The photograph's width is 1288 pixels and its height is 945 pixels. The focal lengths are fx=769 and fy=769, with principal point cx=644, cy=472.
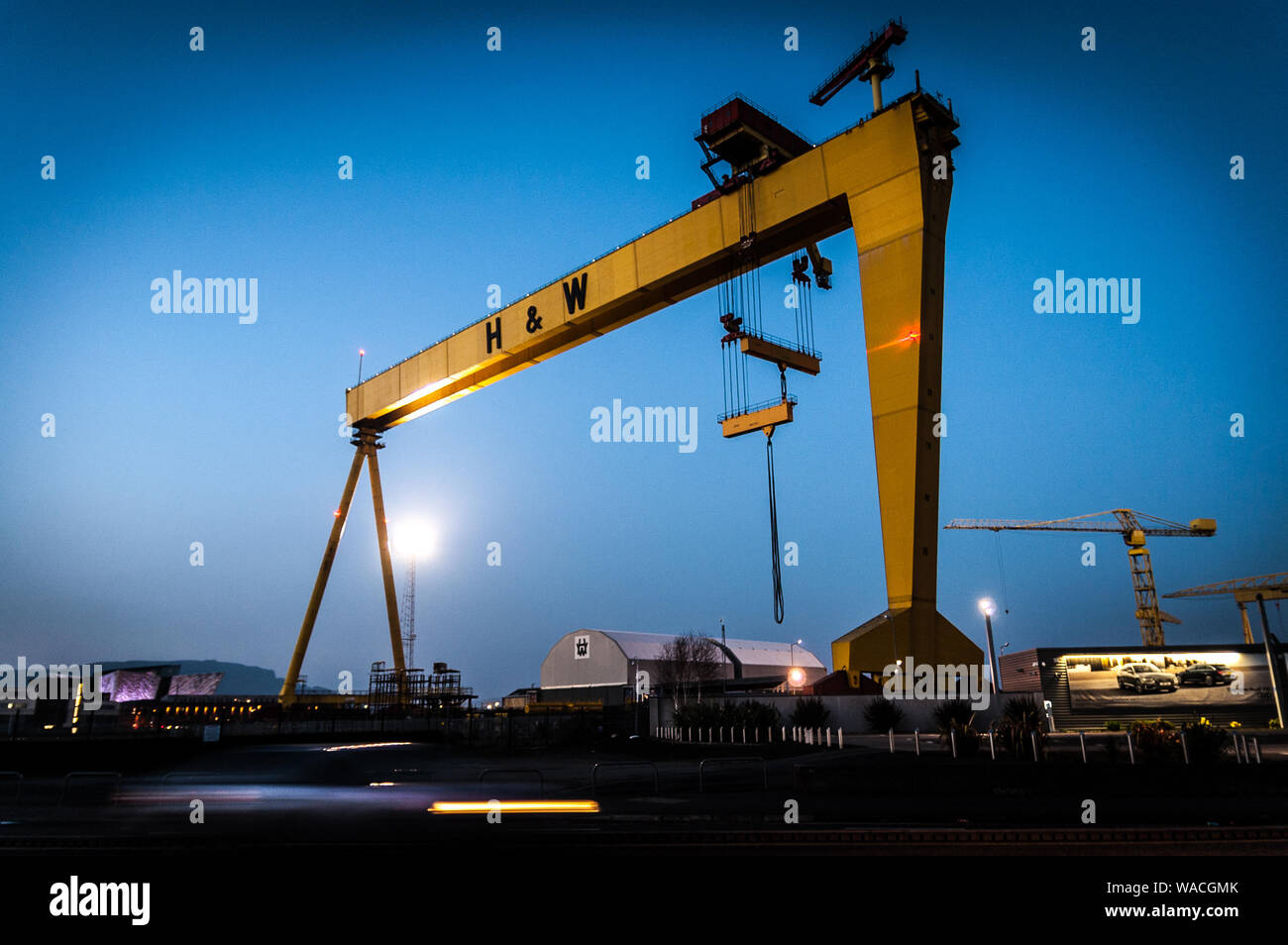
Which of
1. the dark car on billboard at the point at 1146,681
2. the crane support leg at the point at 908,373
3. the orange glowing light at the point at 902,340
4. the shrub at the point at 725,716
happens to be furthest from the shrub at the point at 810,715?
the orange glowing light at the point at 902,340

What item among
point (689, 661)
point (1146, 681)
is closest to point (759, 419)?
point (1146, 681)

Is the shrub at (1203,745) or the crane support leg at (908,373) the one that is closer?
the shrub at (1203,745)

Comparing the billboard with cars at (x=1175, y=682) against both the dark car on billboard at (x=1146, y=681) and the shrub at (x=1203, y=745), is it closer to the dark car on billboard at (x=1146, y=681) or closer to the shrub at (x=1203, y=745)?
the dark car on billboard at (x=1146, y=681)

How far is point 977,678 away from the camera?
14430 mm

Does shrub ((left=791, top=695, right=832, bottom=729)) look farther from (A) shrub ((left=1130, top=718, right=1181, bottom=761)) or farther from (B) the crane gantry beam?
(A) shrub ((left=1130, top=718, right=1181, bottom=761))

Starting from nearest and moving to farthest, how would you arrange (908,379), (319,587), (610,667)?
(908,379) < (319,587) < (610,667)

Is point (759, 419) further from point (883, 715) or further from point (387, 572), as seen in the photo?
point (387, 572)

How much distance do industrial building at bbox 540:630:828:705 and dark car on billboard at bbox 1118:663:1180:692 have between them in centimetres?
2756

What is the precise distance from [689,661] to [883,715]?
29017 millimetres

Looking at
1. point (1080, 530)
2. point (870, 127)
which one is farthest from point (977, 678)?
point (1080, 530)

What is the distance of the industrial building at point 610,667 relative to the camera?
174 feet

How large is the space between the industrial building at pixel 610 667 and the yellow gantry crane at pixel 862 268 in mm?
33178

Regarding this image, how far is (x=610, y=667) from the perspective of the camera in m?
54.0
